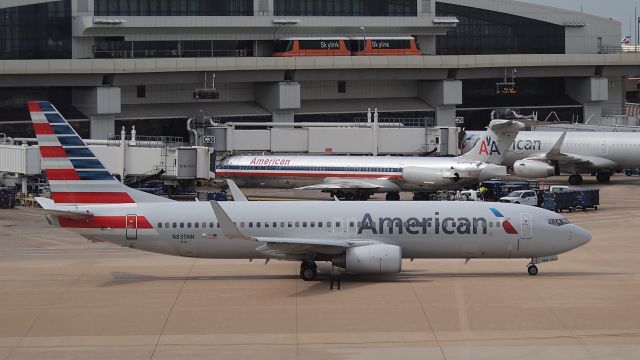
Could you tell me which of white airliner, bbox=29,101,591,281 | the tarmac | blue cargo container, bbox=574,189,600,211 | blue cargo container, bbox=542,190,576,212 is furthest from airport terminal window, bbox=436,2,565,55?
white airliner, bbox=29,101,591,281

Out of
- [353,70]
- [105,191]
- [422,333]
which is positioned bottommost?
[422,333]

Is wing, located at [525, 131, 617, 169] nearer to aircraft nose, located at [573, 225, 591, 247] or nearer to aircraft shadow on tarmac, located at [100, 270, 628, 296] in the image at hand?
aircraft shadow on tarmac, located at [100, 270, 628, 296]

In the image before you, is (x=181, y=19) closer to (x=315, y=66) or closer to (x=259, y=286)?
(x=315, y=66)

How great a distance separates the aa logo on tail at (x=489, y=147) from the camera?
82.1 meters

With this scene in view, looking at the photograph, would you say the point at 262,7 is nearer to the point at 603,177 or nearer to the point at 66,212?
the point at 603,177

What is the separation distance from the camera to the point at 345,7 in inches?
4835

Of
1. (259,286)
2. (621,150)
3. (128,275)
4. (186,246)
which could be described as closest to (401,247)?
(259,286)

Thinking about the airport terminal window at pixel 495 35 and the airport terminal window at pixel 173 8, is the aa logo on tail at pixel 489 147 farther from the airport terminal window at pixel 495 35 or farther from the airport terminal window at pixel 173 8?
the airport terminal window at pixel 495 35

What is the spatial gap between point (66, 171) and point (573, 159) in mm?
59387

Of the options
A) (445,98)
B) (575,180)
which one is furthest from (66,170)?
(445,98)

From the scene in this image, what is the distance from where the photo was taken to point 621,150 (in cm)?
9844

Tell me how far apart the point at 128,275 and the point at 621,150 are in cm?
6065

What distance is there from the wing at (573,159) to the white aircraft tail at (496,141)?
45.8 ft

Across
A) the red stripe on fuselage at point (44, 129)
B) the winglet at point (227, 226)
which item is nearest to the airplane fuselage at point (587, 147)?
the red stripe on fuselage at point (44, 129)
